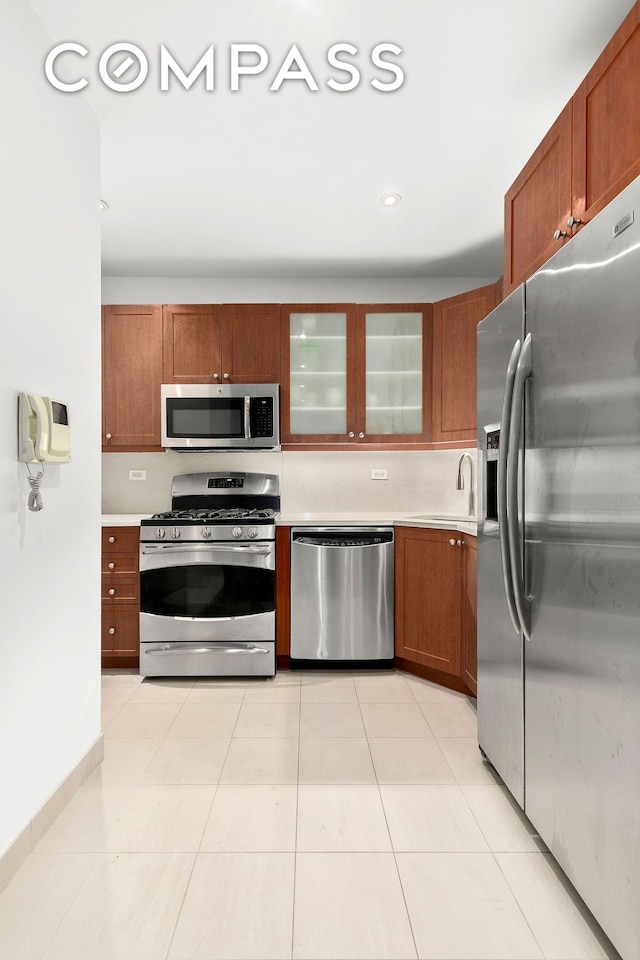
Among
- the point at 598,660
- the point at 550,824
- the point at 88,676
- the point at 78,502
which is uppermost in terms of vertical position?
the point at 78,502

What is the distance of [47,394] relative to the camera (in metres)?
1.94

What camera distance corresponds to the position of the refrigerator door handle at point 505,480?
6.22 ft

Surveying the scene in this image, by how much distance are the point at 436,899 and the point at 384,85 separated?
8.59 feet

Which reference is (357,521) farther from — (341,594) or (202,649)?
(202,649)

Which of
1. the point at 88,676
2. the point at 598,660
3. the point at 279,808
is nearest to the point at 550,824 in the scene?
the point at 598,660

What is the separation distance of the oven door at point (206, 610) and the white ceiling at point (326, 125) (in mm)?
1832

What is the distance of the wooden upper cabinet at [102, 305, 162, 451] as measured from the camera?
387 centimetres

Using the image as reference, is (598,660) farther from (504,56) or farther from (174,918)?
(504,56)

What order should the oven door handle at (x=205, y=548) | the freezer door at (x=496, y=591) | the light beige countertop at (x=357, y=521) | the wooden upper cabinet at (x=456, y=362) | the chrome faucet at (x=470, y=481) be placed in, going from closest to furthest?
the freezer door at (x=496, y=591) < the light beige countertop at (x=357, y=521) < the oven door handle at (x=205, y=548) < the wooden upper cabinet at (x=456, y=362) < the chrome faucet at (x=470, y=481)

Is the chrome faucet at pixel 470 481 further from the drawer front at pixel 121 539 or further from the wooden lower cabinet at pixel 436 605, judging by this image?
the drawer front at pixel 121 539

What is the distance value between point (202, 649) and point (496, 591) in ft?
6.25

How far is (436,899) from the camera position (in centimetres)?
160

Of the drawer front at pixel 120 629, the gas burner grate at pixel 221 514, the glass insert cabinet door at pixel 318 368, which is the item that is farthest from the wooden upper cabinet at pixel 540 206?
the drawer front at pixel 120 629

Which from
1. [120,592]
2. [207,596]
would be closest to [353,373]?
[207,596]
